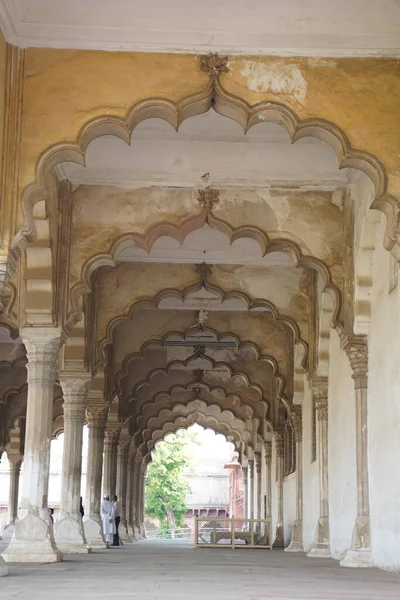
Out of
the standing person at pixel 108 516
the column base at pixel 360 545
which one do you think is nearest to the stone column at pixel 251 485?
the standing person at pixel 108 516

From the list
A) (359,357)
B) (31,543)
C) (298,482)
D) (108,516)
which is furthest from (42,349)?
(108,516)

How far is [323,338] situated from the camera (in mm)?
15891

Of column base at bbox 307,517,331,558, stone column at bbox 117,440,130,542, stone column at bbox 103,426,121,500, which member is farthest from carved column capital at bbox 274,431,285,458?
column base at bbox 307,517,331,558

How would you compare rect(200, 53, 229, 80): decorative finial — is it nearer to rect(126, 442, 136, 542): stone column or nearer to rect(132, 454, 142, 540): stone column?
rect(126, 442, 136, 542): stone column

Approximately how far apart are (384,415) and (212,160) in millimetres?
4196

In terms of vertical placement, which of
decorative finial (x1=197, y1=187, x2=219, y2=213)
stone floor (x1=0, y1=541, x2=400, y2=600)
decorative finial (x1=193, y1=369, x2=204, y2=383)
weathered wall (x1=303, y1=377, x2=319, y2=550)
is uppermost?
decorative finial (x1=197, y1=187, x2=219, y2=213)

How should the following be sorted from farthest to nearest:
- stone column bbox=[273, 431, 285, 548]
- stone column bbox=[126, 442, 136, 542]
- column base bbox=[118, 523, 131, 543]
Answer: stone column bbox=[126, 442, 136, 542] → column base bbox=[118, 523, 131, 543] → stone column bbox=[273, 431, 285, 548]

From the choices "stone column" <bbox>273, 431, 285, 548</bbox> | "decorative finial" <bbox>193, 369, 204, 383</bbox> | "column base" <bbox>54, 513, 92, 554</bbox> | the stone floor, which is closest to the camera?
the stone floor

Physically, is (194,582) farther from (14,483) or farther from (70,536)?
(14,483)

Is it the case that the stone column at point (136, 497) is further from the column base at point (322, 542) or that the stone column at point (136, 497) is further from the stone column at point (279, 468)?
the column base at point (322, 542)

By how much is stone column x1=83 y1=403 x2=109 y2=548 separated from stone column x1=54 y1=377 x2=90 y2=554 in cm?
290

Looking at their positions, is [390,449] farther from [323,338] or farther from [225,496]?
[225,496]

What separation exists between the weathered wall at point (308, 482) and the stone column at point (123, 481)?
1038cm

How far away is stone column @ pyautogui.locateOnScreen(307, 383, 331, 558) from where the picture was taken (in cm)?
1552
